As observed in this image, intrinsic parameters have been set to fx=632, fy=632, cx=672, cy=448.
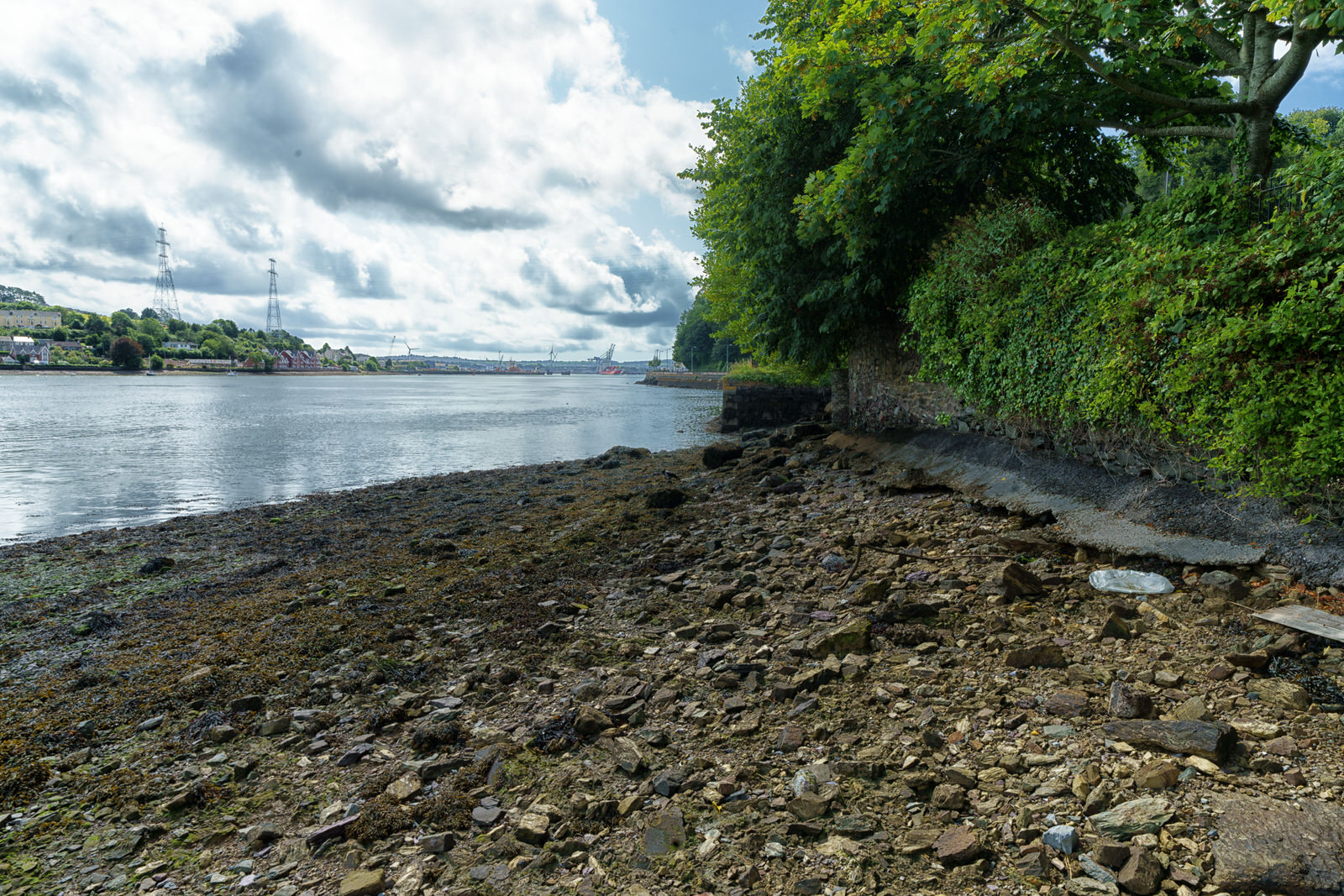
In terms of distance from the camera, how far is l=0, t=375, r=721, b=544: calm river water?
18391 millimetres

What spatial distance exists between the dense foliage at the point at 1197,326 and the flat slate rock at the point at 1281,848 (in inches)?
133

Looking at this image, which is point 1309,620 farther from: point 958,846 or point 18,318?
point 18,318

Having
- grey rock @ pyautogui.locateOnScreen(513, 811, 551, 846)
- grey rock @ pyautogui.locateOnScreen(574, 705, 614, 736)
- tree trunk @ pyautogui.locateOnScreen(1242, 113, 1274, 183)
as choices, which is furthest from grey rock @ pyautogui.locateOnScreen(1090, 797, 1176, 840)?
tree trunk @ pyautogui.locateOnScreen(1242, 113, 1274, 183)

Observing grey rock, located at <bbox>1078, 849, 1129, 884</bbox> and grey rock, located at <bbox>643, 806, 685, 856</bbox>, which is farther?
grey rock, located at <bbox>643, 806, 685, 856</bbox>

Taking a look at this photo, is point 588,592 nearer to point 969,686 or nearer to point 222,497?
point 969,686

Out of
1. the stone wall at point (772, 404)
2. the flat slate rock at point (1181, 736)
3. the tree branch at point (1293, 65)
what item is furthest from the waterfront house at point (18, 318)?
the flat slate rock at point (1181, 736)

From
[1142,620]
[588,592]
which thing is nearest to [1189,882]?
[1142,620]

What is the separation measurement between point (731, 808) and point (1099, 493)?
5.97 m

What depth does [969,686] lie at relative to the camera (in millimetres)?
4605

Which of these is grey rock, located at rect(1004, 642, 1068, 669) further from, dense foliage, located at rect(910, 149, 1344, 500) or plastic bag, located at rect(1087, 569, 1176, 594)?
dense foliage, located at rect(910, 149, 1344, 500)

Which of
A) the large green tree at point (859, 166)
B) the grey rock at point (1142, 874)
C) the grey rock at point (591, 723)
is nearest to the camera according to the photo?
the grey rock at point (1142, 874)

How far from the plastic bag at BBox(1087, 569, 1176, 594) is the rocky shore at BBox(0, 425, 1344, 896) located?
0.11 m

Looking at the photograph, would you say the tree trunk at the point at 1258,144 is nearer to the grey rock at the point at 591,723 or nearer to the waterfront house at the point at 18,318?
the grey rock at the point at 591,723

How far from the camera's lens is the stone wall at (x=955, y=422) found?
6.79m
